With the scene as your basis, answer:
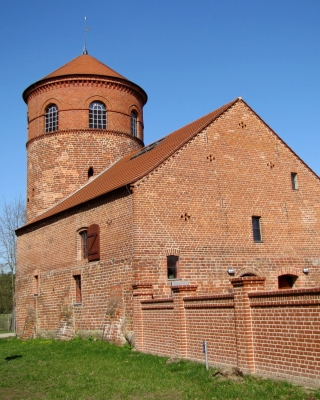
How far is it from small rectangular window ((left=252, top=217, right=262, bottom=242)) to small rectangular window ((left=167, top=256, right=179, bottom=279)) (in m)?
3.99

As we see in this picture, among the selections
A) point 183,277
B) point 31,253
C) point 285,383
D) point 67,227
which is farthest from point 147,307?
point 31,253

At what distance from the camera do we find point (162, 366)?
12.3 m

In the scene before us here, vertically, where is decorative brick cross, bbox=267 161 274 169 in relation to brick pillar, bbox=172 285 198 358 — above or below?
above

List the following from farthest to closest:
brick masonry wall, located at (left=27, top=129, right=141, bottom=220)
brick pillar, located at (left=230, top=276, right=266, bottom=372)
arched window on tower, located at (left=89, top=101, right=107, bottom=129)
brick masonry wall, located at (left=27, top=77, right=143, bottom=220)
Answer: arched window on tower, located at (left=89, top=101, right=107, bottom=129)
brick masonry wall, located at (left=27, top=77, right=143, bottom=220)
brick masonry wall, located at (left=27, top=129, right=141, bottom=220)
brick pillar, located at (left=230, top=276, right=266, bottom=372)

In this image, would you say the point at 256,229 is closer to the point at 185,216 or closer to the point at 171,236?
the point at 185,216

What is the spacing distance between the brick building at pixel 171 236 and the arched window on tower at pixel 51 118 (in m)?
0.49

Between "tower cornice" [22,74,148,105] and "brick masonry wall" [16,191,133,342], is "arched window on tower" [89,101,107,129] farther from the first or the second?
"brick masonry wall" [16,191,133,342]

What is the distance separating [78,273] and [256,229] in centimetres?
749

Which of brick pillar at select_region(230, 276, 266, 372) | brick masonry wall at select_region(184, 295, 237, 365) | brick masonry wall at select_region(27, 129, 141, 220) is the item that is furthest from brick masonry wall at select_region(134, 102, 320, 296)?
brick masonry wall at select_region(27, 129, 141, 220)

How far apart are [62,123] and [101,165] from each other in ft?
10.6

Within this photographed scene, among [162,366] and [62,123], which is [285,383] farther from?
[62,123]

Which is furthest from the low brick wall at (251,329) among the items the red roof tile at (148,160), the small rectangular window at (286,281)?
the small rectangular window at (286,281)

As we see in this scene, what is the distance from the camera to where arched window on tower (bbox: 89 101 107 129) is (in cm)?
2752

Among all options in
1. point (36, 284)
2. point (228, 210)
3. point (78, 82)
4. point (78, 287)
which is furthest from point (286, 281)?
point (78, 82)
